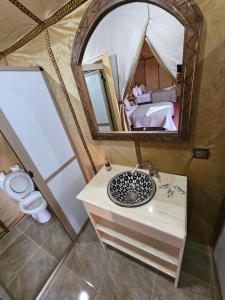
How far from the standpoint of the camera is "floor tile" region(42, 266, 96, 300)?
1269 millimetres

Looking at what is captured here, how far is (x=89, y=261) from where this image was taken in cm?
148

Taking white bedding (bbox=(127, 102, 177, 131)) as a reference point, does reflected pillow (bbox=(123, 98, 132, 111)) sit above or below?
above

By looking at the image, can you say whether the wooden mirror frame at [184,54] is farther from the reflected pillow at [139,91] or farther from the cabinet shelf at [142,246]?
the cabinet shelf at [142,246]

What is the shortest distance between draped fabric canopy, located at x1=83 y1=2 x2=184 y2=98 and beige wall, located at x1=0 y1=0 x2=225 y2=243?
0.44 ft

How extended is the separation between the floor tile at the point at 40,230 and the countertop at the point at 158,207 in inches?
45.4

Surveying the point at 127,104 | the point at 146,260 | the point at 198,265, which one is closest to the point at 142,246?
the point at 146,260

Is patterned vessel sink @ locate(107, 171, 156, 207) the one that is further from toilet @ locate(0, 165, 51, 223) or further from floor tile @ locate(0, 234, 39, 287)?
floor tile @ locate(0, 234, 39, 287)

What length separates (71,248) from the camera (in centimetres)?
163

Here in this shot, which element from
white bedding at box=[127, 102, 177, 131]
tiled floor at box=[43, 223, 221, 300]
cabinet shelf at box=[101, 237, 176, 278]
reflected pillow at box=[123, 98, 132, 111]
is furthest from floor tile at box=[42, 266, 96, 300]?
reflected pillow at box=[123, 98, 132, 111]

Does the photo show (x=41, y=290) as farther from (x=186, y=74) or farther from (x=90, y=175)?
(x=186, y=74)

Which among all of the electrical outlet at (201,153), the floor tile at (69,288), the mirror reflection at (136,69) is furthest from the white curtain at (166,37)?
the floor tile at (69,288)

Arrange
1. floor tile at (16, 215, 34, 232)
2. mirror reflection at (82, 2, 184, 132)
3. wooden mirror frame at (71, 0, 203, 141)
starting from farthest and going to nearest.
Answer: floor tile at (16, 215, 34, 232), mirror reflection at (82, 2, 184, 132), wooden mirror frame at (71, 0, 203, 141)

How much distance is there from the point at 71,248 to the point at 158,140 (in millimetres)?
1515

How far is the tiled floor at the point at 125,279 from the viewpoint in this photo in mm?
1178
